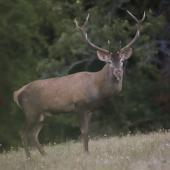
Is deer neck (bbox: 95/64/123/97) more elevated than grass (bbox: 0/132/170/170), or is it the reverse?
deer neck (bbox: 95/64/123/97)

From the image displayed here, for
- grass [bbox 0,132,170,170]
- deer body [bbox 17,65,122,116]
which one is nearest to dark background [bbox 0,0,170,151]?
Result: deer body [bbox 17,65,122,116]

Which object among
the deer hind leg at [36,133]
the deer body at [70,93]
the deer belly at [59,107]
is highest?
the deer body at [70,93]

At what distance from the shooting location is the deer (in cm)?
723

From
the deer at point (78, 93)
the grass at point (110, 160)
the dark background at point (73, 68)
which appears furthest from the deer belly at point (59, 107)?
the dark background at point (73, 68)

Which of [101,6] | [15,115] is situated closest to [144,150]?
[101,6]

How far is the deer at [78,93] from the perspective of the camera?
23.7 ft

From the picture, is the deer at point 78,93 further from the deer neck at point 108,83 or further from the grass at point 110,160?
the grass at point 110,160

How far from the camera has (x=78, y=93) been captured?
7.42 meters

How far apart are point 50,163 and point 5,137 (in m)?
7.64

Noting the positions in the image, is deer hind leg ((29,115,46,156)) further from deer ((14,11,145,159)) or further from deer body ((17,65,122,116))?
deer body ((17,65,122,116))

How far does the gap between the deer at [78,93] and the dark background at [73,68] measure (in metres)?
3.67

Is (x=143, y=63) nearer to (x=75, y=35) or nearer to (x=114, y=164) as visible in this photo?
(x=75, y=35)

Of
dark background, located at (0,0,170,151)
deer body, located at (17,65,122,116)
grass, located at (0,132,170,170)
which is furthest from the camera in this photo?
dark background, located at (0,0,170,151)

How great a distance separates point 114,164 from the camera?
568 centimetres
